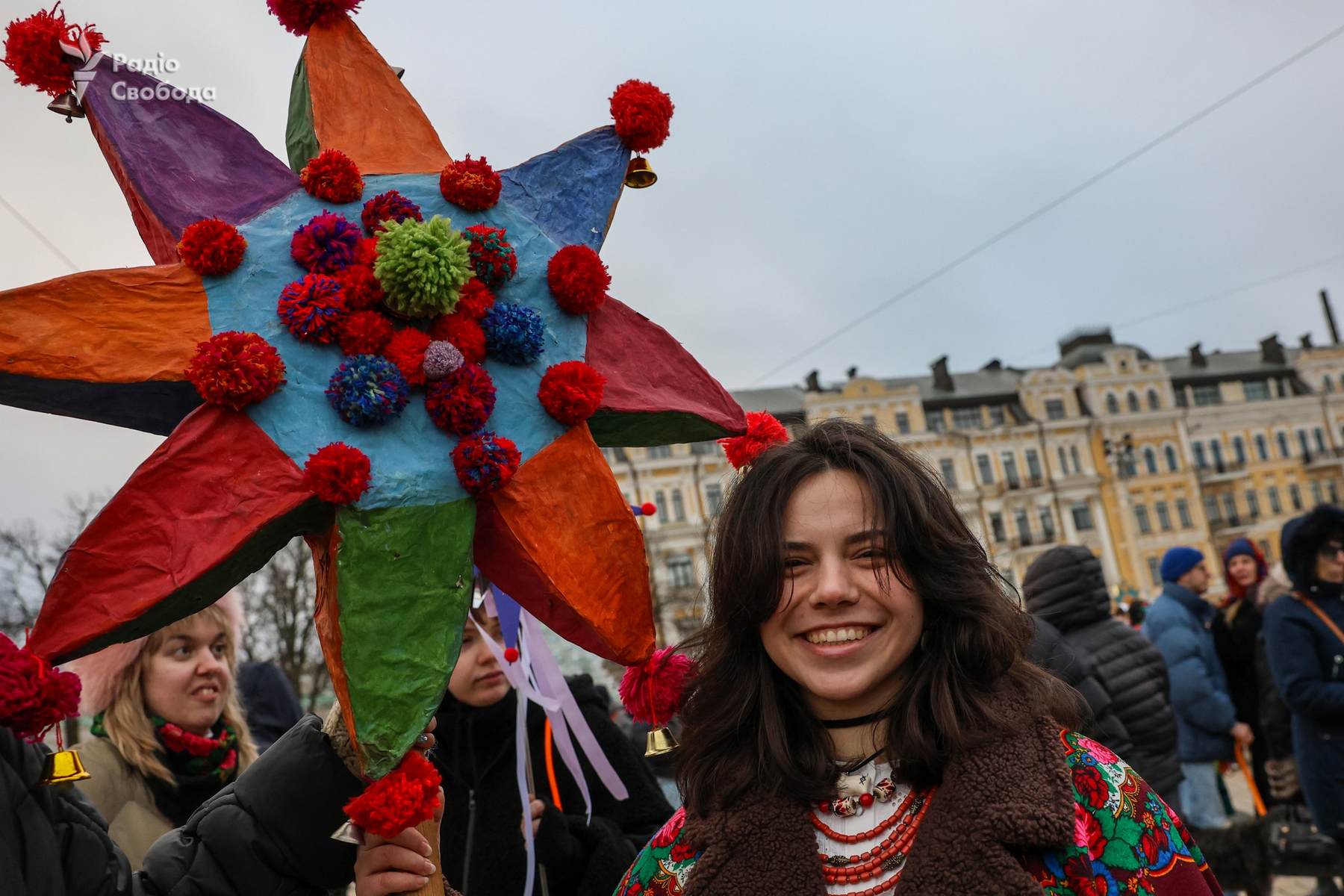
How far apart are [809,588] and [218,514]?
0.88 metres

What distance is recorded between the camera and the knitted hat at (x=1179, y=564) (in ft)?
16.6

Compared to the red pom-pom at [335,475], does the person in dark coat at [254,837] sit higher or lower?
lower

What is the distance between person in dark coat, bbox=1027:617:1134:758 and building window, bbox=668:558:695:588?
3734 cm

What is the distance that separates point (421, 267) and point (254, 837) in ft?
3.02

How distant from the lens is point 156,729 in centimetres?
259

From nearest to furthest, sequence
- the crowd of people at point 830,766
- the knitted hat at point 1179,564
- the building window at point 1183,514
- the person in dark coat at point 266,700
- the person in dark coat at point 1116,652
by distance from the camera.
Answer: the crowd of people at point 830,766
the person in dark coat at point 1116,652
the person in dark coat at point 266,700
the knitted hat at point 1179,564
the building window at point 1183,514

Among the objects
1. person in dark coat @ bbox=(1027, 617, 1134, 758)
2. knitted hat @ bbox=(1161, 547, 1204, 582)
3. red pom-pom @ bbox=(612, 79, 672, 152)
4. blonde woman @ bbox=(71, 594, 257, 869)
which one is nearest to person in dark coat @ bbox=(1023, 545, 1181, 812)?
person in dark coat @ bbox=(1027, 617, 1134, 758)

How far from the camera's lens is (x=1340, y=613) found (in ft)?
13.1

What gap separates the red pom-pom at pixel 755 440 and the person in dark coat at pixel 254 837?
0.87 m

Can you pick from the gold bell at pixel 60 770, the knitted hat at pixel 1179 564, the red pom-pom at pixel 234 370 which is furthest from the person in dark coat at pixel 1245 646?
the gold bell at pixel 60 770

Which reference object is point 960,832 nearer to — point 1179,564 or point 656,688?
point 656,688

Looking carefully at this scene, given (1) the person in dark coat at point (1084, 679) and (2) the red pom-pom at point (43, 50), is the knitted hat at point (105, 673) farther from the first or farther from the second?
(1) the person in dark coat at point (1084, 679)

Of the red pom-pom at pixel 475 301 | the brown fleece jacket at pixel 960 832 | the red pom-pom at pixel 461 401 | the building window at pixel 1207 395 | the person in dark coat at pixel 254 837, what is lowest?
the brown fleece jacket at pixel 960 832

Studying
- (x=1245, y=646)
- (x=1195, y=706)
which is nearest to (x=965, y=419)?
(x=1245, y=646)
